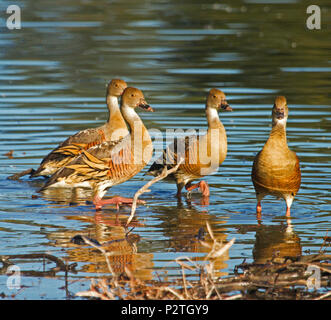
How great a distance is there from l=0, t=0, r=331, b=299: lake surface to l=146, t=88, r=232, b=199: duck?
0.91 ft

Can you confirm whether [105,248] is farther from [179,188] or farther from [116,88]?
[116,88]

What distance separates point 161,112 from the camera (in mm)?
16109

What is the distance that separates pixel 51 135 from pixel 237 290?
28.4ft

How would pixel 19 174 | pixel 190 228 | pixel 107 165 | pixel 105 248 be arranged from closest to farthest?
pixel 105 248, pixel 190 228, pixel 107 165, pixel 19 174

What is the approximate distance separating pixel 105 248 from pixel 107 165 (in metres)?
2.55

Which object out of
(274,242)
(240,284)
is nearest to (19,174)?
(274,242)

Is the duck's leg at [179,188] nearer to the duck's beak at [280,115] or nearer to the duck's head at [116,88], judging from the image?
the duck's head at [116,88]

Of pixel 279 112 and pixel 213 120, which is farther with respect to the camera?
pixel 213 120

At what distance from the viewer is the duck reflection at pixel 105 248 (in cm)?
754

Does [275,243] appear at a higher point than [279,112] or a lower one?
lower

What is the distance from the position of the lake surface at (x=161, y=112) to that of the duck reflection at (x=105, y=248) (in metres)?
0.02

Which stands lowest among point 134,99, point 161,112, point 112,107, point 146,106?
point 161,112

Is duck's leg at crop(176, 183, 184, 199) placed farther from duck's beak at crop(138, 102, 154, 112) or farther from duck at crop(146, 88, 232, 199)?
duck's beak at crop(138, 102, 154, 112)
